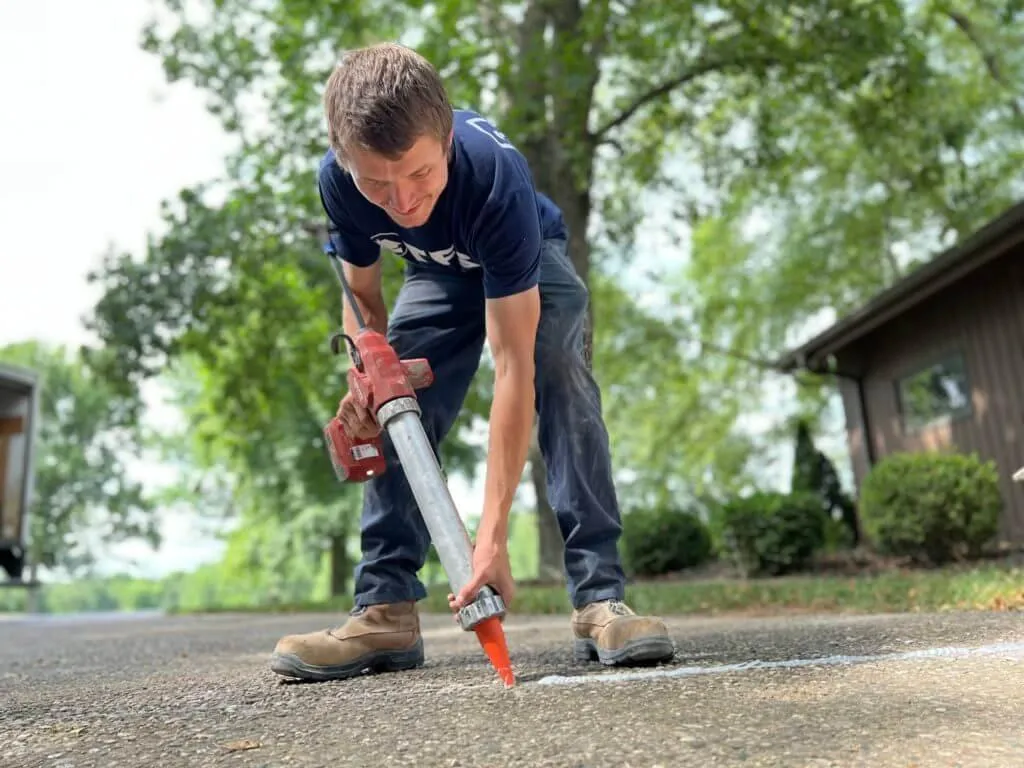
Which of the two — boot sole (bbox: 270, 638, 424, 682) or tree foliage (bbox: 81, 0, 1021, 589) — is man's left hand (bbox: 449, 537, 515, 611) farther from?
tree foliage (bbox: 81, 0, 1021, 589)

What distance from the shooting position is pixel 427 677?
2453mm

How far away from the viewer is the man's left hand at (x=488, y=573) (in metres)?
2.00

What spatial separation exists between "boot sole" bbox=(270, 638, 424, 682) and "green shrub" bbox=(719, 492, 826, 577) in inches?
352

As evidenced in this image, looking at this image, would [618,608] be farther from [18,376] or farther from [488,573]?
[18,376]

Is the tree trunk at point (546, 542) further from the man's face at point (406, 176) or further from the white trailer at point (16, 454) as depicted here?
the man's face at point (406, 176)

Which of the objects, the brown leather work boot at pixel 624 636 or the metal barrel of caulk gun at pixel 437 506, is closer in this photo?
the metal barrel of caulk gun at pixel 437 506

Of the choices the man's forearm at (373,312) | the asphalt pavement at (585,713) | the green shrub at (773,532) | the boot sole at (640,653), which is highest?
the man's forearm at (373,312)

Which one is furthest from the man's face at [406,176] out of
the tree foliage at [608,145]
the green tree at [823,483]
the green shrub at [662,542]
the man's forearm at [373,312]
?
the green tree at [823,483]

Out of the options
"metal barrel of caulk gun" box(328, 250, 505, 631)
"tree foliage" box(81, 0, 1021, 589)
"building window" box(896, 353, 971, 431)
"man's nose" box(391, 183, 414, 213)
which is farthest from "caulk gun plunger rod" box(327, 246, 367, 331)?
"building window" box(896, 353, 971, 431)

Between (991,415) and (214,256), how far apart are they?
993 centimetres

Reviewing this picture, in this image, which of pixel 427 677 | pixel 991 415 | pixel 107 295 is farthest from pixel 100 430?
pixel 427 677

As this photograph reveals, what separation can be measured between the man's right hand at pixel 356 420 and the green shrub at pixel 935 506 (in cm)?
812

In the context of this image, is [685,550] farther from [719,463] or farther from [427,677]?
[719,463]

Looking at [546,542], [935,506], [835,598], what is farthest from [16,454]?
[935,506]
